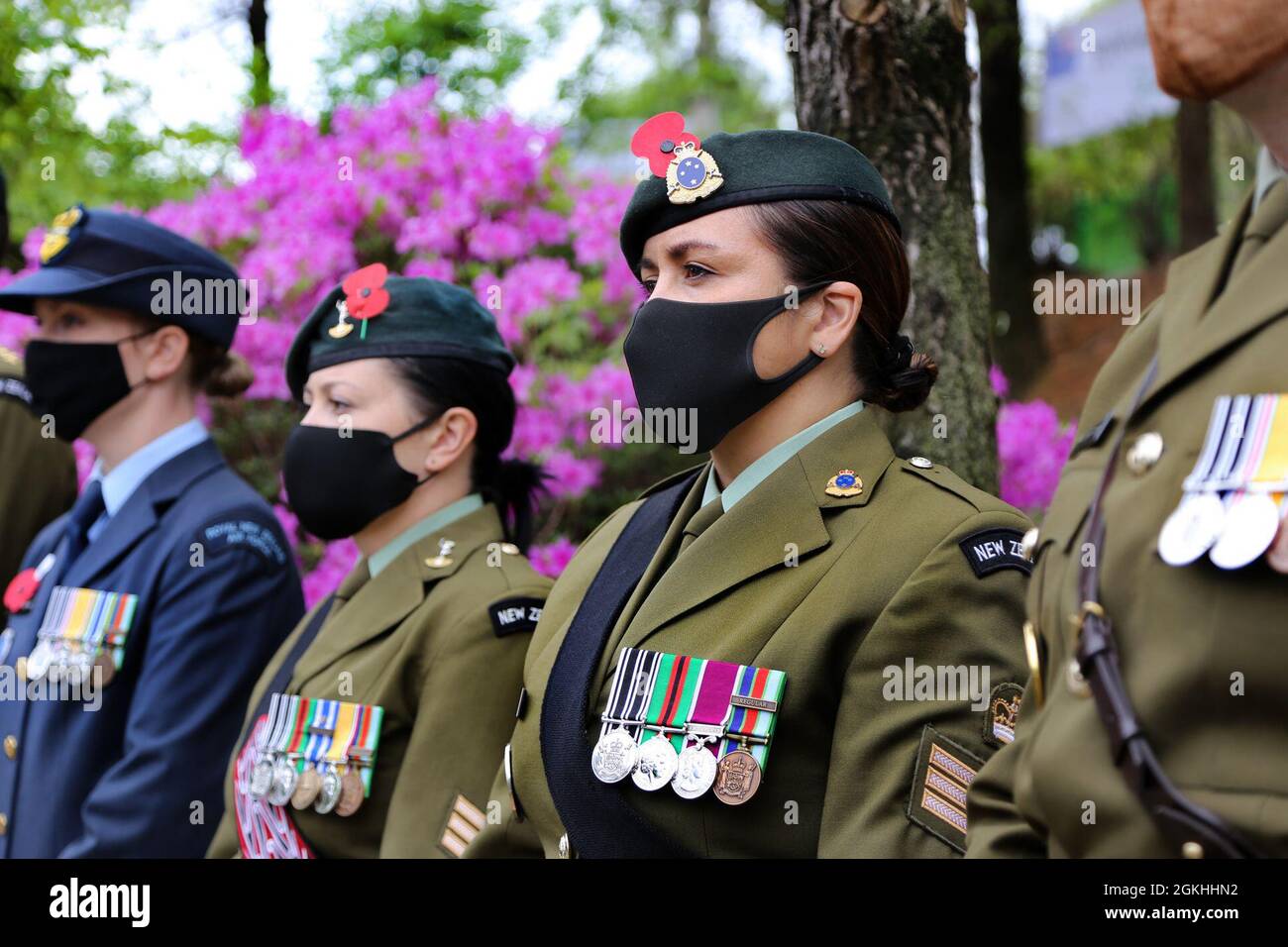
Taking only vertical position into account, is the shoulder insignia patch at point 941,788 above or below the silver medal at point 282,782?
above

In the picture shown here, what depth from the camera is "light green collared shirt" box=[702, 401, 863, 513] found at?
2693 mm

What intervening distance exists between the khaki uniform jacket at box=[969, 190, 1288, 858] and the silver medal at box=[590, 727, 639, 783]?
76 cm

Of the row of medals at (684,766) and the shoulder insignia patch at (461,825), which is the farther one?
the shoulder insignia patch at (461,825)

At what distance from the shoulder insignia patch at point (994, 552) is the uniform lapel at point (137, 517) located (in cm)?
244

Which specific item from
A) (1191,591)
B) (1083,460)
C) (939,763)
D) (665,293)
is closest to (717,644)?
(939,763)

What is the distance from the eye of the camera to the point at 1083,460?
183 centimetres

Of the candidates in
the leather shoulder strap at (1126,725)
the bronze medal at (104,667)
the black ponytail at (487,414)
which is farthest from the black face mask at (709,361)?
the bronze medal at (104,667)

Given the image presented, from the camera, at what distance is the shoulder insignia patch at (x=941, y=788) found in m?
2.22

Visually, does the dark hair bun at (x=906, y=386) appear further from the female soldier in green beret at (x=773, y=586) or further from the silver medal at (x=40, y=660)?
the silver medal at (x=40, y=660)

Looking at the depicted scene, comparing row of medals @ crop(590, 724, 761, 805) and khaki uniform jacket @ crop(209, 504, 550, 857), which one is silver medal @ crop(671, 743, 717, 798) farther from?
khaki uniform jacket @ crop(209, 504, 550, 857)

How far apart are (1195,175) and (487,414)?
9.93 metres

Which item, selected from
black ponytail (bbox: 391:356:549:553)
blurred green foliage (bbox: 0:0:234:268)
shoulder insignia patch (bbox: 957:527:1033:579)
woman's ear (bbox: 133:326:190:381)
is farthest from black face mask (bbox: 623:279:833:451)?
blurred green foliage (bbox: 0:0:234:268)

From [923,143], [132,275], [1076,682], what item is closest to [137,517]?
[132,275]
